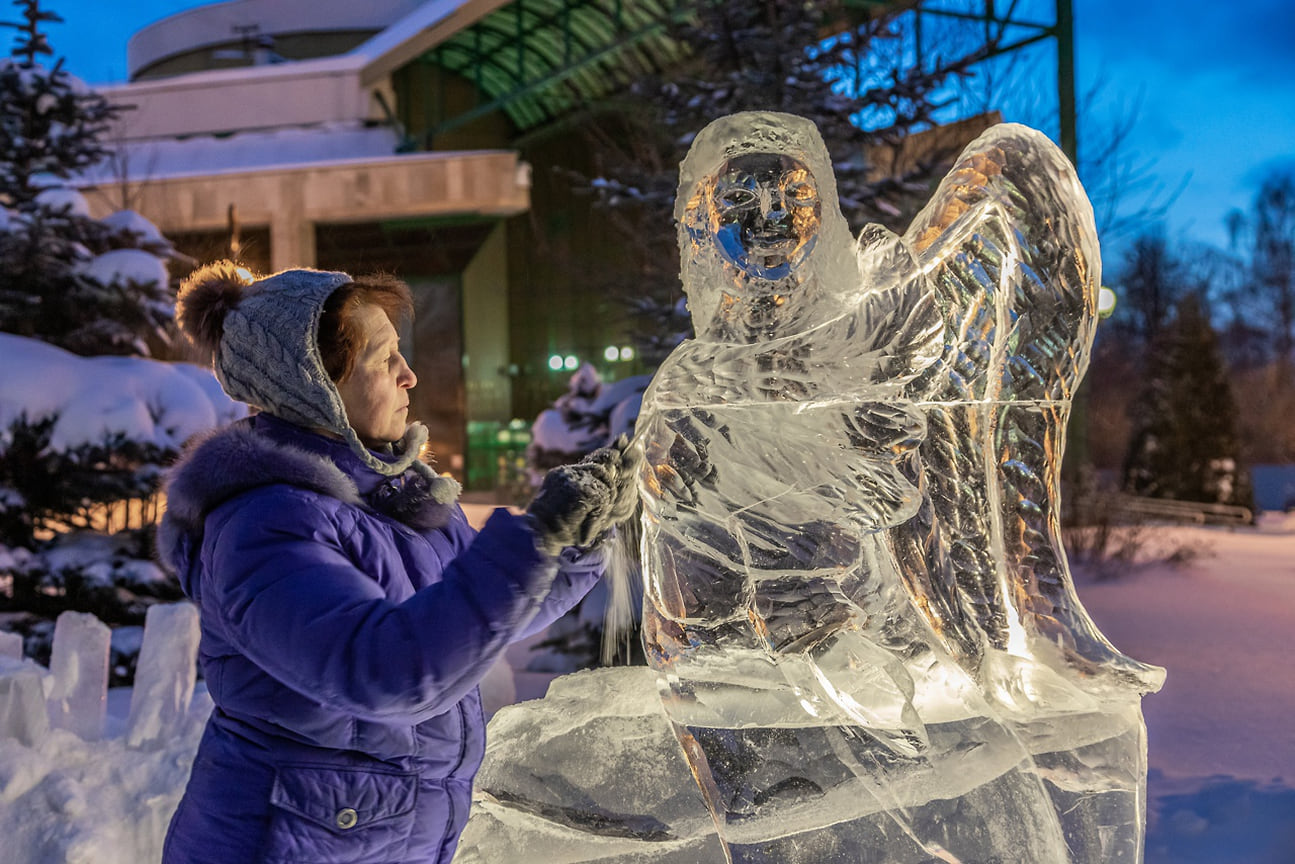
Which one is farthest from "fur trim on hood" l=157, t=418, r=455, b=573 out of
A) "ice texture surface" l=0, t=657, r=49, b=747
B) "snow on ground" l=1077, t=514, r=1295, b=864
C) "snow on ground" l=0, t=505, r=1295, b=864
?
"snow on ground" l=1077, t=514, r=1295, b=864

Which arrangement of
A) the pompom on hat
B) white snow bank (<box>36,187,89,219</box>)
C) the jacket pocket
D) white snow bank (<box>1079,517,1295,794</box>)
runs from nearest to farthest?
the jacket pocket → the pompom on hat → white snow bank (<box>1079,517,1295,794</box>) → white snow bank (<box>36,187,89,219</box>)

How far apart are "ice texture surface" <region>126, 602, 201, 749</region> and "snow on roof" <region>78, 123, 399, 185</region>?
9861mm

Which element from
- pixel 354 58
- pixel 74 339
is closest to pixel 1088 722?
pixel 74 339

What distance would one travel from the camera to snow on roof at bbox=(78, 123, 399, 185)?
12.8 m

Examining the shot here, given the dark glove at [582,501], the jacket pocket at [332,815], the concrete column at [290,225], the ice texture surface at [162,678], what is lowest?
the ice texture surface at [162,678]

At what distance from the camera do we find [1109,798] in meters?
1.74

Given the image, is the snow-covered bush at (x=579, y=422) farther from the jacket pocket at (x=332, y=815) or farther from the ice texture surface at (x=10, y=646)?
the jacket pocket at (x=332, y=815)

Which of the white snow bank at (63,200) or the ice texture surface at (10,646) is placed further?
the white snow bank at (63,200)

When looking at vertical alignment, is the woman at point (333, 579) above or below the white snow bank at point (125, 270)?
below

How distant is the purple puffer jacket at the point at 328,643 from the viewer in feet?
3.99

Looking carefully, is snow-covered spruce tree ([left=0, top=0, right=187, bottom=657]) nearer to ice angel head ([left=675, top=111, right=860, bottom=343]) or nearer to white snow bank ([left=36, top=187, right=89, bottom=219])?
white snow bank ([left=36, top=187, right=89, bottom=219])

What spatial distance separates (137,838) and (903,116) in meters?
5.53

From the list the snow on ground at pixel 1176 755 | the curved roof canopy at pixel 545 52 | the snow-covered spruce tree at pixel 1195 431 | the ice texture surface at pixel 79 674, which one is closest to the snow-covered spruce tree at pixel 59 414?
the snow on ground at pixel 1176 755

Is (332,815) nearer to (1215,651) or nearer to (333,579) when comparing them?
(333,579)
